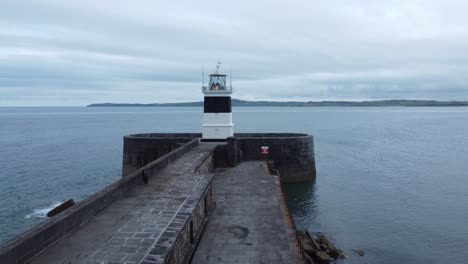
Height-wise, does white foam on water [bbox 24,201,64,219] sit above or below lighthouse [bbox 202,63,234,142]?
below

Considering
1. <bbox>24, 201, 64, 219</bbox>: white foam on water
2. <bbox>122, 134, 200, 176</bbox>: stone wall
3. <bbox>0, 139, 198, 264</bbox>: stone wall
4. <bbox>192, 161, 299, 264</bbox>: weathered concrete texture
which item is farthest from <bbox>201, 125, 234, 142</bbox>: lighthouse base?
<bbox>0, 139, 198, 264</bbox>: stone wall

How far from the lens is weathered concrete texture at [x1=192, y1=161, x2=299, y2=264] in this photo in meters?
10.2

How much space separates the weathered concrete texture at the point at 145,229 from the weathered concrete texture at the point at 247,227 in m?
0.57

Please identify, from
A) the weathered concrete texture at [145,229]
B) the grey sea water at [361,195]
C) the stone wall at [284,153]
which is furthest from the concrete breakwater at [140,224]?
the stone wall at [284,153]

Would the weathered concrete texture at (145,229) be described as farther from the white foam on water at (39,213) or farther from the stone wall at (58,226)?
the white foam on water at (39,213)

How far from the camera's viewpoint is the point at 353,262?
48.2 ft

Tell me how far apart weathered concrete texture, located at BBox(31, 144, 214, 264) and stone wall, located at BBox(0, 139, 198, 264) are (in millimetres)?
145

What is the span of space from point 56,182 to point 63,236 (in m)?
22.2

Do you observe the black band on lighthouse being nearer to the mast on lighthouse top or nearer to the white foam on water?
the mast on lighthouse top

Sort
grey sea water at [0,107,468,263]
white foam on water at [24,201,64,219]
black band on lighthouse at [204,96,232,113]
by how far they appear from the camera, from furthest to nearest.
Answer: black band on lighthouse at [204,96,232,113]
white foam on water at [24,201,64,219]
grey sea water at [0,107,468,263]

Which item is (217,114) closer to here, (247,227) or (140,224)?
(247,227)

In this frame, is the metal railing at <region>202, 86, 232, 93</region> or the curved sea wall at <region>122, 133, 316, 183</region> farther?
the metal railing at <region>202, 86, 232, 93</region>

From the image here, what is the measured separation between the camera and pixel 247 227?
12.3 meters

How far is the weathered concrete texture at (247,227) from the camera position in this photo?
1020 centimetres
